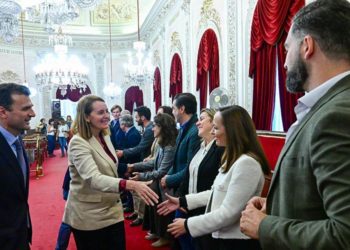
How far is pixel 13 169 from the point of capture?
1724 millimetres

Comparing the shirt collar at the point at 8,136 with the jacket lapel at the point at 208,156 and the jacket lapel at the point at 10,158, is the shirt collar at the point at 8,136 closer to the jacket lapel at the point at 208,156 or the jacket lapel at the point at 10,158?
the jacket lapel at the point at 10,158

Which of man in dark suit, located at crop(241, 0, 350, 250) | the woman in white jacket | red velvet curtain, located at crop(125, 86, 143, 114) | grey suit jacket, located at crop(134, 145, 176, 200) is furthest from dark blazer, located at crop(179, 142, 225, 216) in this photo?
red velvet curtain, located at crop(125, 86, 143, 114)

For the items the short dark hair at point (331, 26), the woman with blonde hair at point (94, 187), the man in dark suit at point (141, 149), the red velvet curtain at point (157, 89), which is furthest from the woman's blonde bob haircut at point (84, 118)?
the red velvet curtain at point (157, 89)

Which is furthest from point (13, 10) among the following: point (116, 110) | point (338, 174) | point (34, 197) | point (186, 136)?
point (338, 174)

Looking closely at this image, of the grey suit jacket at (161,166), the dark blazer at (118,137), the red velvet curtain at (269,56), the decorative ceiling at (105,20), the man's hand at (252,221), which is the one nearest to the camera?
the man's hand at (252,221)

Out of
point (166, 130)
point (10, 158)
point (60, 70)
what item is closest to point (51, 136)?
point (60, 70)

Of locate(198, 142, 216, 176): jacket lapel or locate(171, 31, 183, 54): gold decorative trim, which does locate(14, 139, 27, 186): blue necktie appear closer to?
locate(198, 142, 216, 176): jacket lapel

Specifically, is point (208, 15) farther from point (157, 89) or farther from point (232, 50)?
point (157, 89)

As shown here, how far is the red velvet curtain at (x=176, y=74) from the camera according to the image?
7.80 meters

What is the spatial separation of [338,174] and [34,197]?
657 cm

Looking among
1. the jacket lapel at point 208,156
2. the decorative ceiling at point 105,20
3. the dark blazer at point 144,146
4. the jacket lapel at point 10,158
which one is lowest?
the dark blazer at point 144,146

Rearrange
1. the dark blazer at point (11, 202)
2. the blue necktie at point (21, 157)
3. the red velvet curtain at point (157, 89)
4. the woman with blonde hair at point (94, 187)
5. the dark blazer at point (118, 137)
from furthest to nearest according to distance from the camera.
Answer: the red velvet curtain at point (157, 89) → the dark blazer at point (118, 137) → the woman with blonde hair at point (94, 187) → the blue necktie at point (21, 157) → the dark blazer at point (11, 202)

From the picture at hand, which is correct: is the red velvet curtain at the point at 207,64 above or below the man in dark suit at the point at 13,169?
above

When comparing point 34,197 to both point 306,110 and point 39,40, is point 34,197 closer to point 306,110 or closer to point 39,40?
point 306,110
